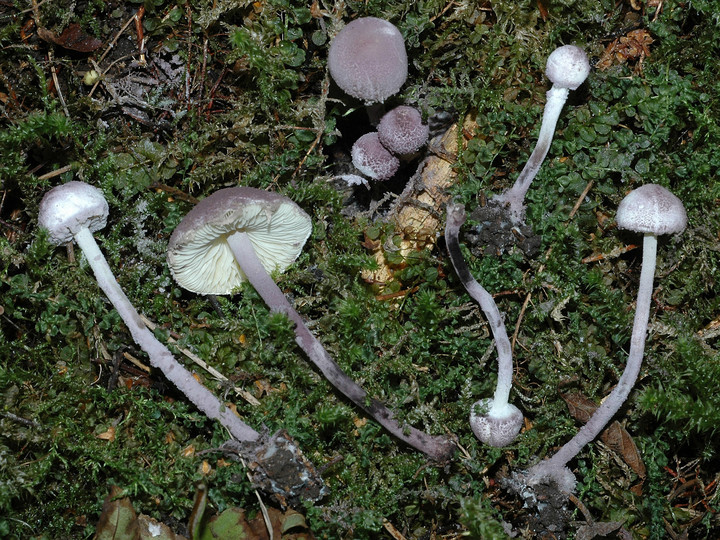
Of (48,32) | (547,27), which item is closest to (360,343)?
(547,27)

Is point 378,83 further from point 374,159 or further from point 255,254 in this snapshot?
point 255,254

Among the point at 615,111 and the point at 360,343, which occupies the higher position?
the point at 615,111

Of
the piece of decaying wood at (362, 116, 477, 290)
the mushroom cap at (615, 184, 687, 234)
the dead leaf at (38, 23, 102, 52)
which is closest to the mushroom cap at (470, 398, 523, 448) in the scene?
the piece of decaying wood at (362, 116, 477, 290)

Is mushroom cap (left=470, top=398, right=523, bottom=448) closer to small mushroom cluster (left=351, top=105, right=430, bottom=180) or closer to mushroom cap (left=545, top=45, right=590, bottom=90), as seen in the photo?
small mushroom cluster (left=351, top=105, right=430, bottom=180)

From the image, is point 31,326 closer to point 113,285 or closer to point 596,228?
point 113,285

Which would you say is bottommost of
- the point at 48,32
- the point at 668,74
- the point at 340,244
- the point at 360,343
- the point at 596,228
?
the point at 360,343
